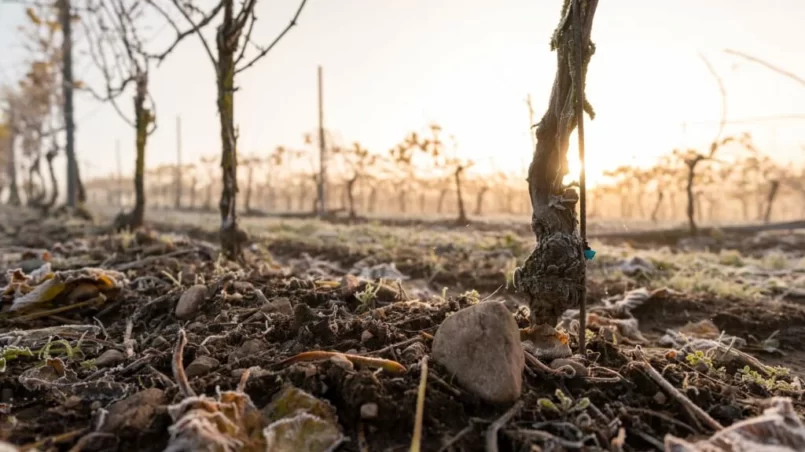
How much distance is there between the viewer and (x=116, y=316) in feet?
10.2

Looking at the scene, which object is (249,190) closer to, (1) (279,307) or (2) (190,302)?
(2) (190,302)

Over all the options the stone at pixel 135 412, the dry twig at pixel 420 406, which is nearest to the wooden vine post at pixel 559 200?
the dry twig at pixel 420 406

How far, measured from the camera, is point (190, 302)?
2820 millimetres

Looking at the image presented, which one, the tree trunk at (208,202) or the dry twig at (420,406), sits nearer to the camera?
the dry twig at (420,406)

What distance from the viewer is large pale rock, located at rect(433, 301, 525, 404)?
1742mm

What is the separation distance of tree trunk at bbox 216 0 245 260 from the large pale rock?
131 inches

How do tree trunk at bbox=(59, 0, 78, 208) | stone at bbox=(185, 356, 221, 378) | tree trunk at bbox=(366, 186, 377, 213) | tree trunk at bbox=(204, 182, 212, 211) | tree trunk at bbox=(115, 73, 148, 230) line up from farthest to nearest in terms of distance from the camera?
1. tree trunk at bbox=(366, 186, 377, 213)
2. tree trunk at bbox=(204, 182, 212, 211)
3. tree trunk at bbox=(59, 0, 78, 208)
4. tree trunk at bbox=(115, 73, 148, 230)
5. stone at bbox=(185, 356, 221, 378)

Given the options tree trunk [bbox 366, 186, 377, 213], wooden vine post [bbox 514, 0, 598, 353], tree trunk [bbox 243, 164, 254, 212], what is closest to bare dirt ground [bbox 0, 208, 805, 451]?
wooden vine post [bbox 514, 0, 598, 353]

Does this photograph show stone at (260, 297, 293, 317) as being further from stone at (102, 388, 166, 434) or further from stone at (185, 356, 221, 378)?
stone at (102, 388, 166, 434)

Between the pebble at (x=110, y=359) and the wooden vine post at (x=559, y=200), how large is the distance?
1663 mm

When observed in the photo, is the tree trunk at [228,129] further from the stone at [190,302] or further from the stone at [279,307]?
the stone at [279,307]

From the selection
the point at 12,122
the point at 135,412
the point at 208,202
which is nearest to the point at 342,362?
the point at 135,412

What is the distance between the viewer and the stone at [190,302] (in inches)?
110

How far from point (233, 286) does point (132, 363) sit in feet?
3.45
